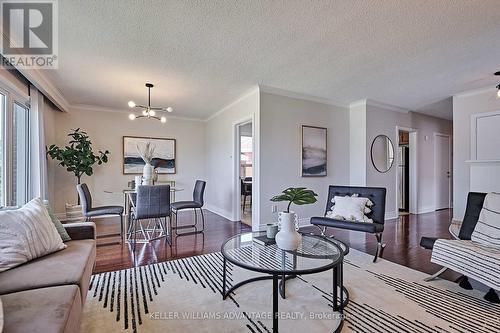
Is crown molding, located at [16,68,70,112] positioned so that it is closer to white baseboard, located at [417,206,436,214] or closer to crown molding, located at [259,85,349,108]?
crown molding, located at [259,85,349,108]

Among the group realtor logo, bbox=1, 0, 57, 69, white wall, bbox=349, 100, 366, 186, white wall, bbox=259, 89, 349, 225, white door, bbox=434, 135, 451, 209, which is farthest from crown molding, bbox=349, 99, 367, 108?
realtor logo, bbox=1, 0, 57, 69

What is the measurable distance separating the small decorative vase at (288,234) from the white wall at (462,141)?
14.1 ft

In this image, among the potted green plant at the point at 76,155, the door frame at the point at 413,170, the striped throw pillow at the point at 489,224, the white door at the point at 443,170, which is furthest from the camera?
the white door at the point at 443,170

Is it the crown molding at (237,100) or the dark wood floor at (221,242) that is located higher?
the crown molding at (237,100)

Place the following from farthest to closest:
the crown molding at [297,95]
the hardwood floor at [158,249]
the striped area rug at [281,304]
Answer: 1. the crown molding at [297,95]
2. the hardwood floor at [158,249]
3. the striped area rug at [281,304]

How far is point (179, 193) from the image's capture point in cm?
634

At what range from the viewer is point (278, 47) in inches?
109

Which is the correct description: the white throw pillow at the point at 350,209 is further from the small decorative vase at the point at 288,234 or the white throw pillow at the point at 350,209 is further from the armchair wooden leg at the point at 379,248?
the small decorative vase at the point at 288,234

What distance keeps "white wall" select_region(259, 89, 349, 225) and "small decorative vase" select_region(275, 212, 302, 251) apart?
7.12ft

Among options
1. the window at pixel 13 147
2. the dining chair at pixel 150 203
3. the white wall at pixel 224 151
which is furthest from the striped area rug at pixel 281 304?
the white wall at pixel 224 151

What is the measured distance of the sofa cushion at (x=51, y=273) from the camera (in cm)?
135

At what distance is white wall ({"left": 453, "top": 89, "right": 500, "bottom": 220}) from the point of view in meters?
4.38

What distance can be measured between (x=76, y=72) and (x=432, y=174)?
7650 millimetres

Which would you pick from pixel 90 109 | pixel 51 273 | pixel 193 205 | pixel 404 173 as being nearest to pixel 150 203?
pixel 193 205
